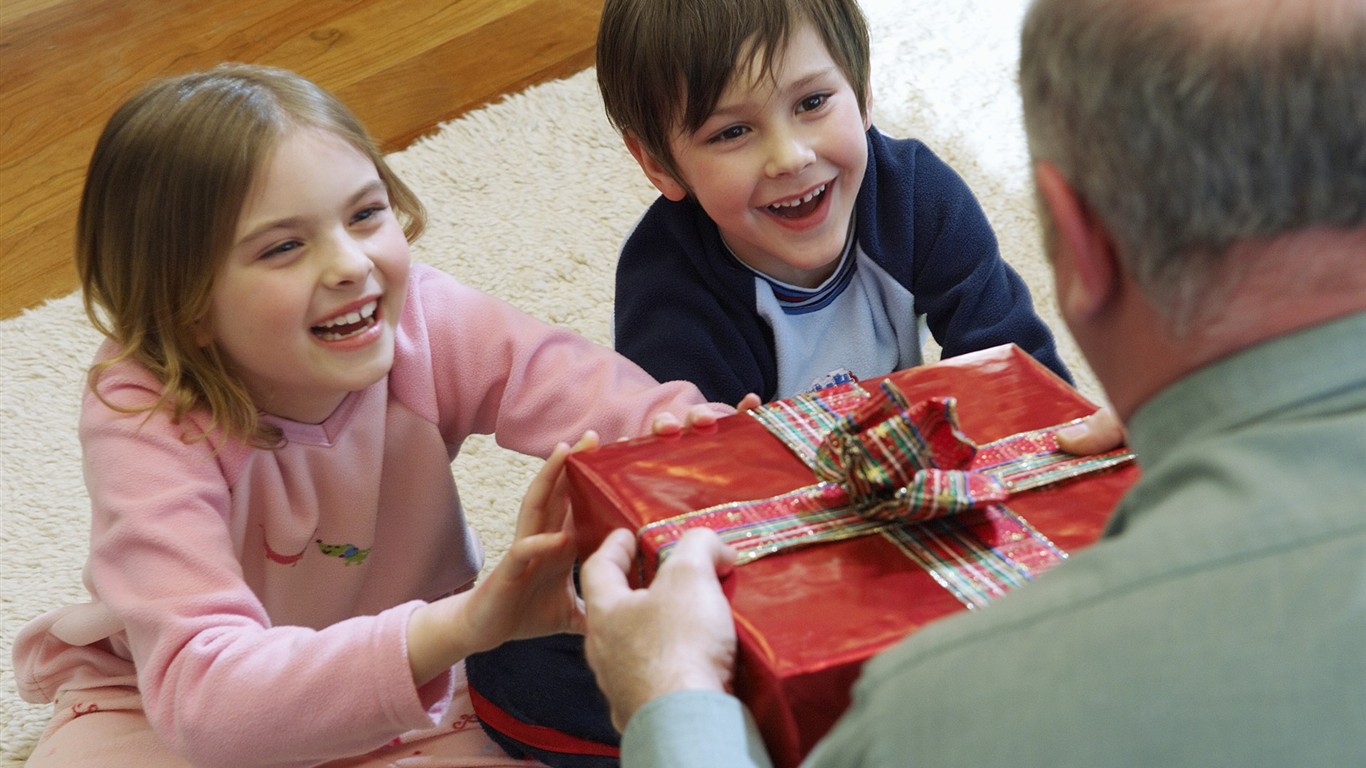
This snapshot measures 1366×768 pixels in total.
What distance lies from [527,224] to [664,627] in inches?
53.9

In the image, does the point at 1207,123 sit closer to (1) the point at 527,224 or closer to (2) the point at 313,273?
(2) the point at 313,273

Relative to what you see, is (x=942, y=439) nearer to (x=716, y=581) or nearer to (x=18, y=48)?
(x=716, y=581)

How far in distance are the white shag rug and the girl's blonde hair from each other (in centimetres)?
57

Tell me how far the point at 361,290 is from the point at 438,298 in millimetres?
166

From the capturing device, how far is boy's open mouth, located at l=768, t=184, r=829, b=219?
1434 millimetres

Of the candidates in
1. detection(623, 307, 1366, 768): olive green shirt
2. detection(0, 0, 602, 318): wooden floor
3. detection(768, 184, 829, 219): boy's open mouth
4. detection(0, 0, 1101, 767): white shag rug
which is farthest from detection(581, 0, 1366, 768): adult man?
detection(0, 0, 602, 318): wooden floor

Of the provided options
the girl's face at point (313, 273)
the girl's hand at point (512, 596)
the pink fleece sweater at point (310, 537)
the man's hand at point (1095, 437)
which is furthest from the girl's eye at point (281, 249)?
the man's hand at point (1095, 437)

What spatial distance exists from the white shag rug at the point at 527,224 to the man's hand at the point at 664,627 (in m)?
0.85

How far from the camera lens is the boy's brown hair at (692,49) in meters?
1.35

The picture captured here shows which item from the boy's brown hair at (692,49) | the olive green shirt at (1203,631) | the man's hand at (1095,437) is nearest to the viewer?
the olive green shirt at (1203,631)

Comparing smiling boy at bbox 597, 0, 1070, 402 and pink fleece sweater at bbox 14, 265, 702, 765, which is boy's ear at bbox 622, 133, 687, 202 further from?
pink fleece sweater at bbox 14, 265, 702, 765

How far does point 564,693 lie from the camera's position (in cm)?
128

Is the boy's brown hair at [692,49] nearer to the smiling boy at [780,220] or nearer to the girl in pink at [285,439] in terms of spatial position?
the smiling boy at [780,220]

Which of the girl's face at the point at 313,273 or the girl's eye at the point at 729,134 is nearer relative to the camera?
the girl's face at the point at 313,273
